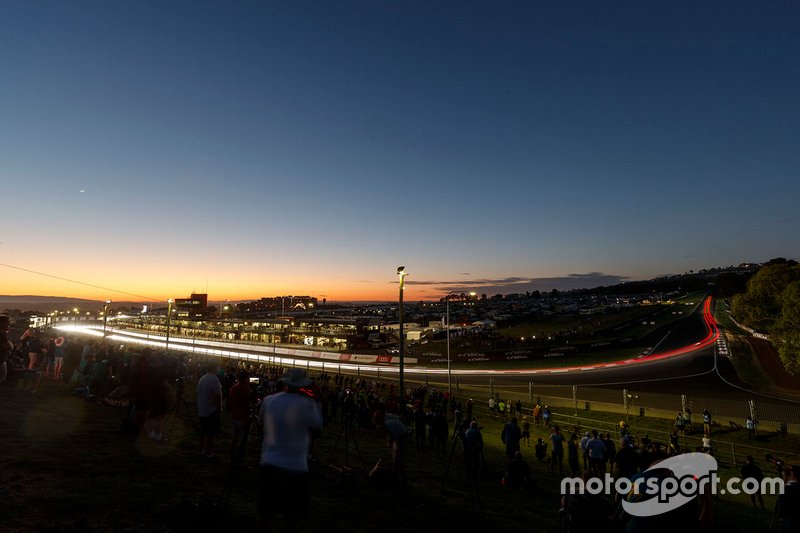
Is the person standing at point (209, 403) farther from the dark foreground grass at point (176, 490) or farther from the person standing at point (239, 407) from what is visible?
the dark foreground grass at point (176, 490)

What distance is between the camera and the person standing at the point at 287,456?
3959mm

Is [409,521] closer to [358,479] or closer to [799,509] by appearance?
[358,479]

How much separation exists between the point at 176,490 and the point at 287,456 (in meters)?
4.12

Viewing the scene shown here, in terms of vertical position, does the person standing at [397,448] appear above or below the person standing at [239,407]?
below

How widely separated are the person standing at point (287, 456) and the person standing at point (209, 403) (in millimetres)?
4557

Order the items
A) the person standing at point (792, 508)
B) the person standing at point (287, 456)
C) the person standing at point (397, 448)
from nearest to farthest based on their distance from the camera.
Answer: the person standing at point (287, 456) → the person standing at point (792, 508) → the person standing at point (397, 448)

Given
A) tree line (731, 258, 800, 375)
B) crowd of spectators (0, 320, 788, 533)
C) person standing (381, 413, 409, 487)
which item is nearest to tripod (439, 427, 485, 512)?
crowd of spectators (0, 320, 788, 533)

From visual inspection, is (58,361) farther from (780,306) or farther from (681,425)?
(780,306)

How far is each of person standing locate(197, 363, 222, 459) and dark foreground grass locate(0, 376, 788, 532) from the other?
490 mm

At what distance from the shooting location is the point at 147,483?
674 centimetres

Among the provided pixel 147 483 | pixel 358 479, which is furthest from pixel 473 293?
pixel 147 483

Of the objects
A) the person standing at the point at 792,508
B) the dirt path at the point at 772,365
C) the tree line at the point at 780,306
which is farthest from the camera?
the dirt path at the point at 772,365

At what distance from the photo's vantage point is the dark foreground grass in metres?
5.42

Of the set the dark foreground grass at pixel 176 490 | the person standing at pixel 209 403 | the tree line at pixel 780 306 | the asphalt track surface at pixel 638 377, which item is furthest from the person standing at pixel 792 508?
the tree line at pixel 780 306
